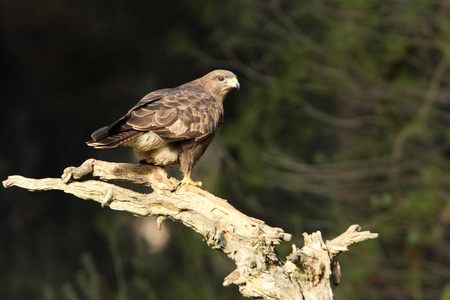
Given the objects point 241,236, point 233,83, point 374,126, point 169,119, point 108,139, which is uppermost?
point 374,126

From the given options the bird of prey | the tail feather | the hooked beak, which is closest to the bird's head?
the hooked beak

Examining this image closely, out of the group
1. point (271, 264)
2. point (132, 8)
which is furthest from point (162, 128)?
point (132, 8)

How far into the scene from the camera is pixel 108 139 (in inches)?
127

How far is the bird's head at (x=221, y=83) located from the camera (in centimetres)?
432

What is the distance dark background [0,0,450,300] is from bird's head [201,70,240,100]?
51.3 inches

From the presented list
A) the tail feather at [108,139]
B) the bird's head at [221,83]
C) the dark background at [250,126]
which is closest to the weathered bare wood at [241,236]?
the tail feather at [108,139]

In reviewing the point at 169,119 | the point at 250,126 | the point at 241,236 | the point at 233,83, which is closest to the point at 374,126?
the point at 250,126

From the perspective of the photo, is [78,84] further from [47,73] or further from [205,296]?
[205,296]

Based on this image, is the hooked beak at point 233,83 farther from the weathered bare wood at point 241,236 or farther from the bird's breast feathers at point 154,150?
the weathered bare wood at point 241,236

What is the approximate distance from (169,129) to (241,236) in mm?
894

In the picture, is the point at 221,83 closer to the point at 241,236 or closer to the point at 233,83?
the point at 233,83

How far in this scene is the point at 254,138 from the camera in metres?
6.29

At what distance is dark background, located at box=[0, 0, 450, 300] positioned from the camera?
5738 mm

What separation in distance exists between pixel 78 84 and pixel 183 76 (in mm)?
1316
